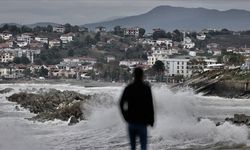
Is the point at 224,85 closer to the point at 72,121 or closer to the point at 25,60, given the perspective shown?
the point at 72,121

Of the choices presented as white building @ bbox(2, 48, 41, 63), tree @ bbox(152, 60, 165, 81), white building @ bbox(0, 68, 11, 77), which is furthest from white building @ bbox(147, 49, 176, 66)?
white building @ bbox(2, 48, 41, 63)

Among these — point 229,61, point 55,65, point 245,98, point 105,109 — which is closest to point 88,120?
point 105,109

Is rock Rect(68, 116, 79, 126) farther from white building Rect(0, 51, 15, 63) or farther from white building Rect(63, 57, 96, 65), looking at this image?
white building Rect(0, 51, 15, 63)

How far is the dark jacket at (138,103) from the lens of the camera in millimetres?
11352

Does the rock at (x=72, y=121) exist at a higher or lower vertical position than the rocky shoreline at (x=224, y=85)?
higher

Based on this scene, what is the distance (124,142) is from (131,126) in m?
8.81

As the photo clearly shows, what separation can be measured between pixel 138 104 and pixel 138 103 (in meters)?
0.02

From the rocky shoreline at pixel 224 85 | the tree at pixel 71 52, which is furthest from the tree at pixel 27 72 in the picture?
the rocky shoreline at pixel 224 85

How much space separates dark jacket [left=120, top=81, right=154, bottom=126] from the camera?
447 inches

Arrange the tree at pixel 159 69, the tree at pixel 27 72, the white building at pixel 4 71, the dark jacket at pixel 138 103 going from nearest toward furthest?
1. the dark jacket at pixel 138 103
2. the tree at pixel 159 69
3. the tree at pixel 27 72
4. the white building at pixel 4 71

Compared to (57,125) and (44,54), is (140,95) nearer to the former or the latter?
(57,125)

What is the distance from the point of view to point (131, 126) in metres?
11.5

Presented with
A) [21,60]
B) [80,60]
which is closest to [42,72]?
[80,60]

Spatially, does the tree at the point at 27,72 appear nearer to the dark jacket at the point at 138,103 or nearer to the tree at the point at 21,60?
the tree at the point at 21,60
